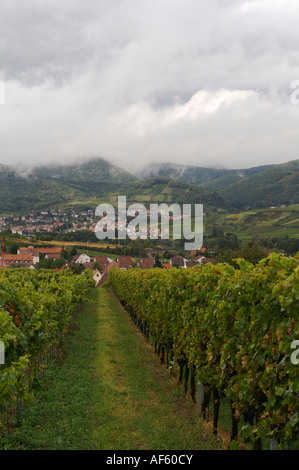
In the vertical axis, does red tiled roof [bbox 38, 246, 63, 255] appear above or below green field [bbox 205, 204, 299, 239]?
below

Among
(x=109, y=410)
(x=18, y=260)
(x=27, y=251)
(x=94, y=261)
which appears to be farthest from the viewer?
(x=27, y=251)

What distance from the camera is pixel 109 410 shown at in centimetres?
753

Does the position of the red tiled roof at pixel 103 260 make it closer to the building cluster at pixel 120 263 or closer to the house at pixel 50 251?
the building cluster at pixel 120 263

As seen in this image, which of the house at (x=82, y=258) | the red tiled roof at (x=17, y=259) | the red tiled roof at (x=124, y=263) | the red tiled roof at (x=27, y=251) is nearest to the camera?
the red tiled roof at (x=124, y=263)

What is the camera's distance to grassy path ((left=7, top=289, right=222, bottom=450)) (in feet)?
20.0

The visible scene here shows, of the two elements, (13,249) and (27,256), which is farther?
(13,249)

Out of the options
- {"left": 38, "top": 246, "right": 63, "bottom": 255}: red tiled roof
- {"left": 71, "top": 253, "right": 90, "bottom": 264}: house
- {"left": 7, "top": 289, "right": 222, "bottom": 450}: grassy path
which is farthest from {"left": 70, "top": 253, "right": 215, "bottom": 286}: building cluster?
{"left": 7, "top": 289, "right": 222, "bottom": 450}: grassy path

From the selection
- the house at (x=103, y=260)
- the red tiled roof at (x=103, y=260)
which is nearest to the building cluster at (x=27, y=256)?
the house at (x=103, y=260)

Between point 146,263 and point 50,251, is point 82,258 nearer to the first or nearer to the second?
point 50,251

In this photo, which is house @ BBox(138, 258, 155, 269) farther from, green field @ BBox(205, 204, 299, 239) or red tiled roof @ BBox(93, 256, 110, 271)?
green field @ BBox(205, 204, 299, 239)

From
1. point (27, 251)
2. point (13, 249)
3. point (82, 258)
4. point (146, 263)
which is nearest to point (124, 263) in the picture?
point (146, 263)

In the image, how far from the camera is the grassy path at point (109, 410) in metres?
6.09

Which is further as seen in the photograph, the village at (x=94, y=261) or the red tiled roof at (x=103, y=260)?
the red tiled roof at (x=103, y=260)
